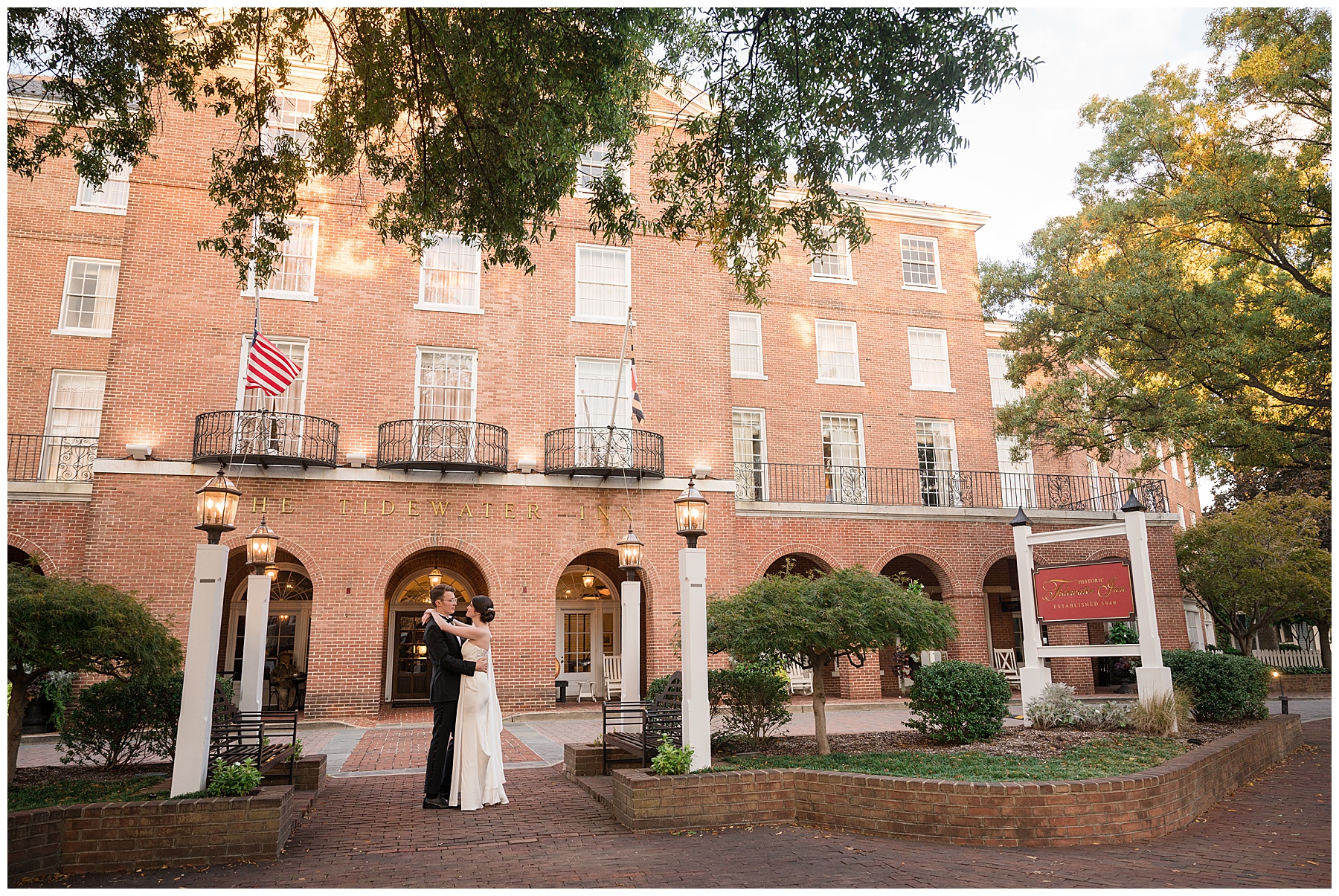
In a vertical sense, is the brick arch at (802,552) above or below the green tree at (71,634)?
above

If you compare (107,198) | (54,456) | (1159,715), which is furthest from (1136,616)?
(107,198)

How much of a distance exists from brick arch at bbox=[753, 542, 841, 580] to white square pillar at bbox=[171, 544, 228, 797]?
14388mm

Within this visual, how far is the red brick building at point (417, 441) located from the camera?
54.0ft

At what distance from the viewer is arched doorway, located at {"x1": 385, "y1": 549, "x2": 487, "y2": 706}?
19.8 meters

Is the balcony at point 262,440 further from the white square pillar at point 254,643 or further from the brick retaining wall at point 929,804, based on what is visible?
the brick retaining wall at point 929,804

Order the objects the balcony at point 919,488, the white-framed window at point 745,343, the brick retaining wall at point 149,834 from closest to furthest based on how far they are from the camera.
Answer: the brick retaining wall at point 149,834, the balcony at point 919,488, the white-framed window at point 745,343

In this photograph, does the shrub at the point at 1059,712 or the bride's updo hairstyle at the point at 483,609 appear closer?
the bride's updo hairstyle at the point at 483,609

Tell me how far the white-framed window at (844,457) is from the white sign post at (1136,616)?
32.9 feet

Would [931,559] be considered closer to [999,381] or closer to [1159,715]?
[999,381]

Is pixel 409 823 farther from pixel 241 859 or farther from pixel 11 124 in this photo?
pixel 11 124

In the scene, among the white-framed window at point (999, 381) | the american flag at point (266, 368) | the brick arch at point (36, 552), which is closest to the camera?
the american flag at point (266, 368)

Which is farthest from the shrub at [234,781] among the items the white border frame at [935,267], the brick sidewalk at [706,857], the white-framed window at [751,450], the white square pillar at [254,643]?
the white border frame at [935,267]

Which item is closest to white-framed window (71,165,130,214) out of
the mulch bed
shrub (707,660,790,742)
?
shrub (707,660,790,742)

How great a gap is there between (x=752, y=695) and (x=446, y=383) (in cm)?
1155
